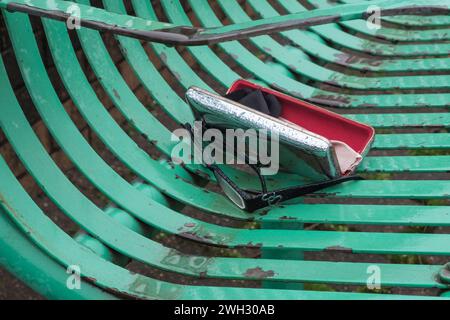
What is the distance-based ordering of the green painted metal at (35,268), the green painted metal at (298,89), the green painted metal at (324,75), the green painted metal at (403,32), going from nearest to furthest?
the green painted metal at (35,268), the green painted metal at (298,89), the green painted metal at (324,75), the green painted metal at (403,32)

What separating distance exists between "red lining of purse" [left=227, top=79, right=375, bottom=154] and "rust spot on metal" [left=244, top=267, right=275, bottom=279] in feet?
1.99

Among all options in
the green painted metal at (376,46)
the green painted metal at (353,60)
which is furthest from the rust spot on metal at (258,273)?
the green painted metal at (376,46)

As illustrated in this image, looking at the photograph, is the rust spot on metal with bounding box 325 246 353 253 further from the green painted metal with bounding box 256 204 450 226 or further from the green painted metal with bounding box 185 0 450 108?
the green painted metal with bounding box 185 0 450 108

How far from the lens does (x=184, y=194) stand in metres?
2.34

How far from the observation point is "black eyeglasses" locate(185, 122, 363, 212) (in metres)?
2.22

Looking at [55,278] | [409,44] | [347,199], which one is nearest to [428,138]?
[347,199]

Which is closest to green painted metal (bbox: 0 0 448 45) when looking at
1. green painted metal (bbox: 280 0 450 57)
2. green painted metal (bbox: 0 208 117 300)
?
green painted metal (bbox: 0 208 117 300)

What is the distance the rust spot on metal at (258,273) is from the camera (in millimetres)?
2014

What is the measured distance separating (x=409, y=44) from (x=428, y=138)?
2.56 feet

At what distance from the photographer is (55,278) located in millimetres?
1976

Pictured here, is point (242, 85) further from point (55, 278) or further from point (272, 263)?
point (55, 278)

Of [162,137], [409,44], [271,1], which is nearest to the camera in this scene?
[162,137]

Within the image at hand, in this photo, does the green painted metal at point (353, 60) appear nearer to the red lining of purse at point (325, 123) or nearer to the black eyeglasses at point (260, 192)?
the red lining of purse at point (325, 123)

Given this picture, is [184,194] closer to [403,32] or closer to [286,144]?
[286,144]
